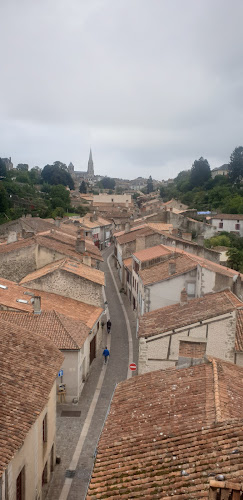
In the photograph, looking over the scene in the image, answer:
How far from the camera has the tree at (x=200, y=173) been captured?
4358 inches

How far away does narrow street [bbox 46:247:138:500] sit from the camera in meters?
16.1

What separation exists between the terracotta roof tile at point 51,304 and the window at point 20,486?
41.1 feet

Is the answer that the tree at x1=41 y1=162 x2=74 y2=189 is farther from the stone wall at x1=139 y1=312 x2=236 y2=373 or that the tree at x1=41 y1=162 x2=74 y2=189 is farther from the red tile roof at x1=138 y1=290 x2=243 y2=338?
the stone wall at x1=139 y1=312 x2=236 y2=373

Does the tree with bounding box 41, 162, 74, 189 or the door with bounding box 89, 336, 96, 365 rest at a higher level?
the tree with bounding box 41, 162, 74, 189

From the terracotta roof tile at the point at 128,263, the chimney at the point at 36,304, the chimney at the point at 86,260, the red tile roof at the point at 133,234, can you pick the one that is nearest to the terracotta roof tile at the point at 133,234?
the red tile roof at the point at 133,234

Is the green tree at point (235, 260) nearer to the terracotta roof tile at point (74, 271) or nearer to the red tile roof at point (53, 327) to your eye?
the terracotta roof tile at point (74, 271)

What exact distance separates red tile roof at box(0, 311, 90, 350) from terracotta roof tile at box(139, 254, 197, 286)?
23.9 ft

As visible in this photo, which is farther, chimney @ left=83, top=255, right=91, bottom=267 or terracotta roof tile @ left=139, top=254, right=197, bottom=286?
chimney @ left=83, top=255, right=91, bottom=267

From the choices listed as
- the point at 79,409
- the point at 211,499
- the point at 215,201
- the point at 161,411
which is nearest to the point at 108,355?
the point at 79,409

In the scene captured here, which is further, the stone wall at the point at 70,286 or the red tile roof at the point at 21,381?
the stone wall at the point at 70,286

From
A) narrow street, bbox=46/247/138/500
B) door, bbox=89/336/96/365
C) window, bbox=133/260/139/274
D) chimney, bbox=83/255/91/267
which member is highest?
chimney, bbox=83/255/91/267

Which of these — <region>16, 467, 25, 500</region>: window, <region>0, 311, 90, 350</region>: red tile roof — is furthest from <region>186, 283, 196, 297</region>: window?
<region>16, 467, 25, 500</region>: window

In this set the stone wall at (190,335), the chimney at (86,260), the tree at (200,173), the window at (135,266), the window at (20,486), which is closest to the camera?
the window at (20,486)

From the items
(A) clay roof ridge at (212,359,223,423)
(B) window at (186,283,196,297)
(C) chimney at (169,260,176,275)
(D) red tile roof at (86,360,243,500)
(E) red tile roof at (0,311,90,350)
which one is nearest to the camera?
(D) red tile roof at (86,360,243,500)
